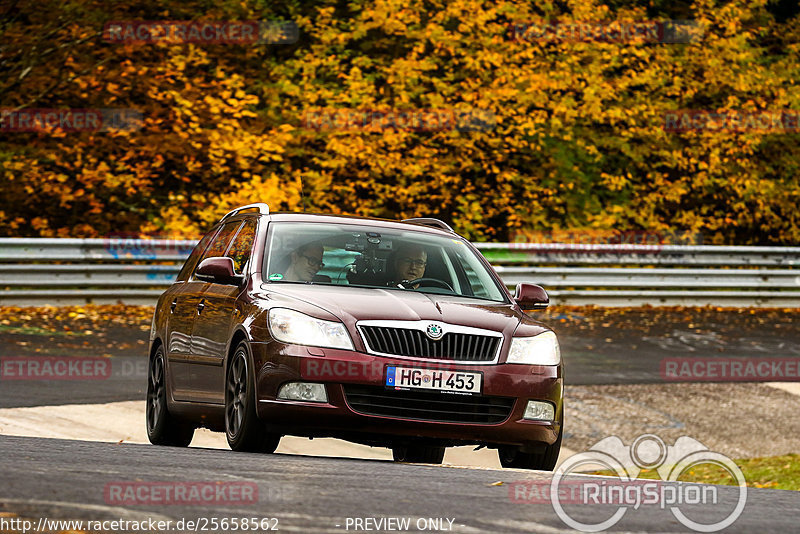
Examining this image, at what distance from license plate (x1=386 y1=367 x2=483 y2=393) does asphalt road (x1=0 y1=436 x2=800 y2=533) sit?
1.52 ft

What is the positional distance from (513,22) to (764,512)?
65.0 feet

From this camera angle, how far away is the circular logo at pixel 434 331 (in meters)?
8.19

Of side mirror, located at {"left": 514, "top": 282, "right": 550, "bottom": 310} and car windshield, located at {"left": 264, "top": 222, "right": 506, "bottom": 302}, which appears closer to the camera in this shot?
car windshield, located at {"left": 264, "top": 222, "right": 506, "bottom": 302}

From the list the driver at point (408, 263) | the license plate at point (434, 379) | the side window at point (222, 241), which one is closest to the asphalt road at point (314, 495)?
the license plate at point (434, 379)

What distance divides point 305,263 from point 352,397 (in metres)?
1.28

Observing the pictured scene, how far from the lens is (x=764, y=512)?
674 cm

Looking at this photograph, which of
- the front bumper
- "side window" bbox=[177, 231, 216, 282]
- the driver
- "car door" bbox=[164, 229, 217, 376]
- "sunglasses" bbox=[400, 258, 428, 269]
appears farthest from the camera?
"side window" bbox=[177, 231, 216, 282]

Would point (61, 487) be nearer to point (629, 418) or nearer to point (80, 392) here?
point (80, 392)

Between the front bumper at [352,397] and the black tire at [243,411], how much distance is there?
86 millimetres

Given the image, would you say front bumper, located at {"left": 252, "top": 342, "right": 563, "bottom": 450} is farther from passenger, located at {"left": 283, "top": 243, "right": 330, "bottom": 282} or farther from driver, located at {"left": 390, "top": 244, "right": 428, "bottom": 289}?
driver, located at {"left": 390, "top": 244, "right": 428, "bottom": 289}

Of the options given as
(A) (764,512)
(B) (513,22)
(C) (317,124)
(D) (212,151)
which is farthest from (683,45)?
(A) (764,512)

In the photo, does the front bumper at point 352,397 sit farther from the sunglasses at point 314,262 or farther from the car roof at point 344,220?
the car roof at point 344,220

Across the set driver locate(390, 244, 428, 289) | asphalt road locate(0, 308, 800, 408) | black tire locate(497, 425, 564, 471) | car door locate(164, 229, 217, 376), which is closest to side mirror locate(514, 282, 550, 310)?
driver locate(390, 244, 428, 289)

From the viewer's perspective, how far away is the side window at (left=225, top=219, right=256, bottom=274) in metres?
9.43
